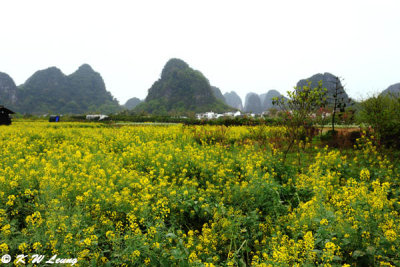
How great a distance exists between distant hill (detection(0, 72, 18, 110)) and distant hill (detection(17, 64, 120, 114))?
2.47m

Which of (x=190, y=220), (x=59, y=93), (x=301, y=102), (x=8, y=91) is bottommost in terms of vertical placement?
(x=190, y=220)

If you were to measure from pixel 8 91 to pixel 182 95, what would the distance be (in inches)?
→ 3469

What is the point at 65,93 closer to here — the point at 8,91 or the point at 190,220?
the point at 8,91

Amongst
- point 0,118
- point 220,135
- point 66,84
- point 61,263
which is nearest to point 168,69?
point 66,84

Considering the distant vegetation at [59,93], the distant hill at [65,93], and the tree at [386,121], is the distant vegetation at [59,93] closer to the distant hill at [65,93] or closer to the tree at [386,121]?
the distant hill at [65,93]

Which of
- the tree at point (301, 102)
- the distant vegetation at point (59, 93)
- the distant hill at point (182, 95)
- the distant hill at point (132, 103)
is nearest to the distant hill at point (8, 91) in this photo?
the distant vegetation at point (59, 93)

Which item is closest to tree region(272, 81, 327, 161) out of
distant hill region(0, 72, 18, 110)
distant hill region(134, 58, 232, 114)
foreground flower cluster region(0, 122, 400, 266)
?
foreground flower cluster region(0, 122, 400, 266)

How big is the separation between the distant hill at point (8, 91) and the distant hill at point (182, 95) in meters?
64.1

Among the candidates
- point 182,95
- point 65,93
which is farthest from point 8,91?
point 182,95

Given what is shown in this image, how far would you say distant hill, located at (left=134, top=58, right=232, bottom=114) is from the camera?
334 ft

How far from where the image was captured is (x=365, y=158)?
6812 millimetres

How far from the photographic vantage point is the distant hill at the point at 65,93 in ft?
A: 370

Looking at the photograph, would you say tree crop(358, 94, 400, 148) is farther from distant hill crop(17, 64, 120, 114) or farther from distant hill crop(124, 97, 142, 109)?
distant hill crop(124, 97, 142, 109)

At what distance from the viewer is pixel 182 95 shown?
107875 millimetres
